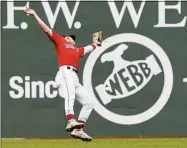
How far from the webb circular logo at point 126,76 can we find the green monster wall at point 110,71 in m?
0.02

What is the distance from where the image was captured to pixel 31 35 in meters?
17.5

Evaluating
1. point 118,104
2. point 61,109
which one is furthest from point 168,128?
point 61,109

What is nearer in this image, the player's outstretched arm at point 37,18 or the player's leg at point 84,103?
the player's outstretched arm at point 37,18

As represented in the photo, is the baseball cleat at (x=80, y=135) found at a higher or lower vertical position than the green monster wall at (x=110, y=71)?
lower

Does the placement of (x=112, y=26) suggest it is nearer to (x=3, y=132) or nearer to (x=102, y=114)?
(x=102, y=114)

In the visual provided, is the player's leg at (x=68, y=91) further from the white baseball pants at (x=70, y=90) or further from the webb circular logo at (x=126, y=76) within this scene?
the webb circular logo at (x=126, y=76)
